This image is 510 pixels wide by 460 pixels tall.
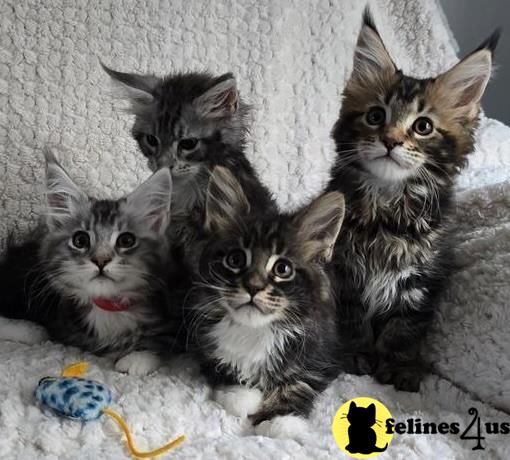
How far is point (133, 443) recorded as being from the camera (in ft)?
4.23

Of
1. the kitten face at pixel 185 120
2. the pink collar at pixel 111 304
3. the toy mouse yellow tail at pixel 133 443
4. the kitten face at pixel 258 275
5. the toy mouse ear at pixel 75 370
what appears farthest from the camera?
the kitten face at pixel 185 120

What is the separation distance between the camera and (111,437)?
1.31m

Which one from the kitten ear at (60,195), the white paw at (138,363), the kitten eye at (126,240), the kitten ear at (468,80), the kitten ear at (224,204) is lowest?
the white paw at (138,363)

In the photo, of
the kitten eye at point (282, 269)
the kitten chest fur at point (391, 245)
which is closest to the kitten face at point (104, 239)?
the kitten eye at point (282, 269)

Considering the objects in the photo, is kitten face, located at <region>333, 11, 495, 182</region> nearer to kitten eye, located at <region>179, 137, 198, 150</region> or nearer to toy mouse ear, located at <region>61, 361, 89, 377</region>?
kitten eye, located at <region>179, 137, 198, 150</region>

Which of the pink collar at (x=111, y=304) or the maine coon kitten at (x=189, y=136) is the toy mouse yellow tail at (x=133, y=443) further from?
the maine coon kitten at (x=189, y=136)

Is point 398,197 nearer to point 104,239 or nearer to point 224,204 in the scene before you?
point 224,204

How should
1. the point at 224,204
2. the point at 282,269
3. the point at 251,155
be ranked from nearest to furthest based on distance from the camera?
the point at 282,269 < the point at 224,204 < the point at 251,155

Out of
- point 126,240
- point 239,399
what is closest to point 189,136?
point 126,240

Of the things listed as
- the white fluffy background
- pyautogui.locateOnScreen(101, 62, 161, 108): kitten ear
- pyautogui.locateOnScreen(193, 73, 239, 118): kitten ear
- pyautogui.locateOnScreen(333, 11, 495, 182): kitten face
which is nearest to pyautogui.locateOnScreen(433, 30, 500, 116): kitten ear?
pyautogui.locateOnScreen(333, 11, 495, 182): kitten face

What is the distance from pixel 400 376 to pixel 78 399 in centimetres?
69

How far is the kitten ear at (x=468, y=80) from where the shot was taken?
1.54 m

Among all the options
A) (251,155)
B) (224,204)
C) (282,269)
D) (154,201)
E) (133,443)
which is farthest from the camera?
(251,155)

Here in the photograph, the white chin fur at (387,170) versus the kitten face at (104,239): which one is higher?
the white chin fur at (387,170)
